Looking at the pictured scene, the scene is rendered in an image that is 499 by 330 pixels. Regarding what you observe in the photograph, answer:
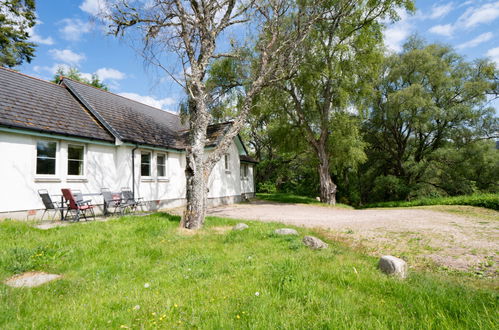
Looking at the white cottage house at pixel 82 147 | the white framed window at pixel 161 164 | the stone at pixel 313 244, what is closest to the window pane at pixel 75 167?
the white cottage house at pixel 82 147

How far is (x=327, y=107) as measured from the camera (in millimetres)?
18281

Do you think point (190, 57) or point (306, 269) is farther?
point (190, 57)

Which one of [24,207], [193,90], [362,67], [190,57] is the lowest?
[24,207]

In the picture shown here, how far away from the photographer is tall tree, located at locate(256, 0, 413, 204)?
1606 centimetres

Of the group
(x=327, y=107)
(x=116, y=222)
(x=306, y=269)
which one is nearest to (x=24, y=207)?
(x=116, y=222)

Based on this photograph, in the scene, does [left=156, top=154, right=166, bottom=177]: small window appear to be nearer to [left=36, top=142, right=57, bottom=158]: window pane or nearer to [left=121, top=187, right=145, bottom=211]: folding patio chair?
[left=121, top=187, right=145, bottom=211]: folding patio chair

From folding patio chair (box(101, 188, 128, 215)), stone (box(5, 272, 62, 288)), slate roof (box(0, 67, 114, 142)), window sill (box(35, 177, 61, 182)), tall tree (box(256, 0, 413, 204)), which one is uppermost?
tall tree (box(256, 0, 413, 204))

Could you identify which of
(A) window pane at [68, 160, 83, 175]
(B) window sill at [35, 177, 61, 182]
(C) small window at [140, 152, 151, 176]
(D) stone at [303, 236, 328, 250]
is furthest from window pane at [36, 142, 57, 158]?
(D) stone at [303, 236, 328, 250]

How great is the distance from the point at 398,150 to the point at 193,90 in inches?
932

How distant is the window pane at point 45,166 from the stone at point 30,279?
7352 millimetres

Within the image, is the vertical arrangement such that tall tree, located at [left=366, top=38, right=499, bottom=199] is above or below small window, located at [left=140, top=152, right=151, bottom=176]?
above

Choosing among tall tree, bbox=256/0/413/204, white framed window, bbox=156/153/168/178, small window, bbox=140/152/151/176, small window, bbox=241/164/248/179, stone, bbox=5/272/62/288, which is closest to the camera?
stone, bbox=5/272/62/288

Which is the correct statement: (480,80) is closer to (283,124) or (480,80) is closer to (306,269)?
(283,124)

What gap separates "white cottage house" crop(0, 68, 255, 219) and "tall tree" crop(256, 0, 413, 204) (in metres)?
6.34
